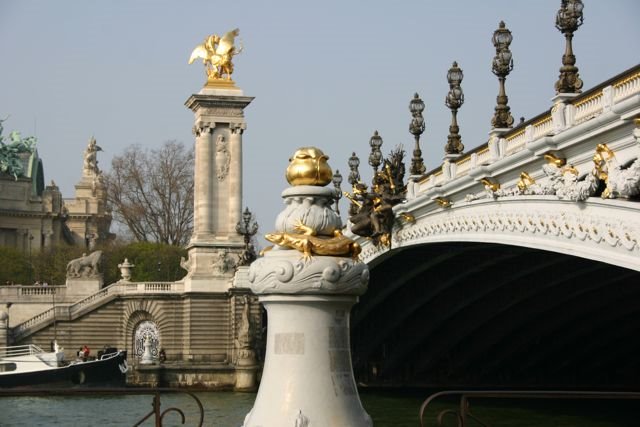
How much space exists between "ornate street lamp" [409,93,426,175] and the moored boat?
20180mm

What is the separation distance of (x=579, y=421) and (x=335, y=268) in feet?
80.3

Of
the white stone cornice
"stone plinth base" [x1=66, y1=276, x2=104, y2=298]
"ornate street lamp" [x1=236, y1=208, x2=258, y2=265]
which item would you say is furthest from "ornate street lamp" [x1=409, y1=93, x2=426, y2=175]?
"stone plinth base" [x1=66, y1=276, x2=104, y2=298]

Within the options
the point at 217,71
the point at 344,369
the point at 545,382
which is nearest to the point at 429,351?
the point at 545,382

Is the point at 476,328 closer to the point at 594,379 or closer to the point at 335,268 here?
the point at 594,379

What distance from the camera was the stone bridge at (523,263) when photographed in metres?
17.4

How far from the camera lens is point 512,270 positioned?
31.0 m

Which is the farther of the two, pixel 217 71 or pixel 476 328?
pixel 217 71

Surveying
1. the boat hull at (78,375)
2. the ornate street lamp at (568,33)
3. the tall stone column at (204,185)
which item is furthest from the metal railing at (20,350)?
the ornate street lamp at (568,33)

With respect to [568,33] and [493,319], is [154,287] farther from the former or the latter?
[568,33]

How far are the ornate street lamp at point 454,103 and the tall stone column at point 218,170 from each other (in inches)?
1010

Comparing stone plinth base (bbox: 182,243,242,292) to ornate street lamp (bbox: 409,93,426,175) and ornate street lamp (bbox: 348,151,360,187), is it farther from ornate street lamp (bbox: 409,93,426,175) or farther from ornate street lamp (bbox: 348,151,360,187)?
ornate street lamp (bbox: 409,93,426,175)

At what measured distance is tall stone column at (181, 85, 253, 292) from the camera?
53281mm

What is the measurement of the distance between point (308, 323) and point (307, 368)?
28 centimetres

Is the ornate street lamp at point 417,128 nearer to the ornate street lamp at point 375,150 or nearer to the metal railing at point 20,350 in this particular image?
the ornate street lamp at point 375,150
